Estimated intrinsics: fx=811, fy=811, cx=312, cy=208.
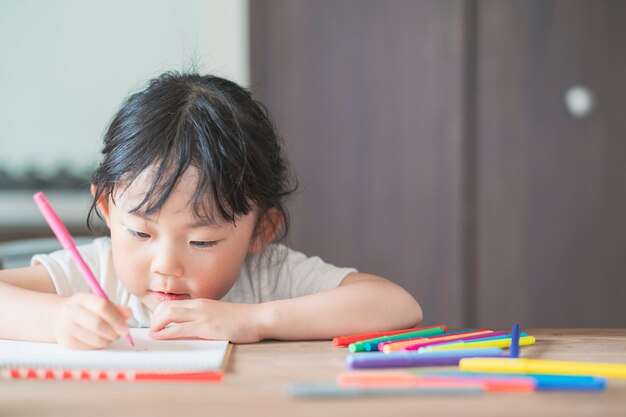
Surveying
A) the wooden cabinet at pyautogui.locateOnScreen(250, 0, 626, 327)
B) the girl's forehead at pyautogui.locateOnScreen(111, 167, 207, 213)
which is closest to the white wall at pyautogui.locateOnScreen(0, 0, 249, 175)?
the wooden cabinet at pyautogui.locateOnScreen(250, 0, 626, 327)

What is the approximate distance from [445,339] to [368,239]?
5.23 ft

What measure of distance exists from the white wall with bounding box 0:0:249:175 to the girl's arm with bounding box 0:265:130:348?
5.28 ft

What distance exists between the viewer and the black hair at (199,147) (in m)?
0.93

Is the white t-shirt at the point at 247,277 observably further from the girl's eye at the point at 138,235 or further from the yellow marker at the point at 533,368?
the yellow marker at the point at 533,368

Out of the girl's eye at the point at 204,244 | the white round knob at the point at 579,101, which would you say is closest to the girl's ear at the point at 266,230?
the girl's eye at the point at 204,244

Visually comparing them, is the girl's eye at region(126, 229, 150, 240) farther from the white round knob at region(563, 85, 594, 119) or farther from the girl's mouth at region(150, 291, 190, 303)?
the white round knob at region(563, 85, 594, 119)

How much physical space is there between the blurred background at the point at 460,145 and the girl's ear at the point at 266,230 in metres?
1.26

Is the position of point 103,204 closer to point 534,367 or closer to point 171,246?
point 171,246

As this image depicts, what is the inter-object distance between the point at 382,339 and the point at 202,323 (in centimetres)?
19

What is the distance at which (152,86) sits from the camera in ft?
3.52

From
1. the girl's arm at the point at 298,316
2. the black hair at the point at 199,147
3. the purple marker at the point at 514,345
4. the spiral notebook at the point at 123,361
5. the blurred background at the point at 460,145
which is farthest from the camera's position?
the blurred background at the point at 460,145

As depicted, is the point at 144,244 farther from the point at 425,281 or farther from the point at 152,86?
the point at 425,281

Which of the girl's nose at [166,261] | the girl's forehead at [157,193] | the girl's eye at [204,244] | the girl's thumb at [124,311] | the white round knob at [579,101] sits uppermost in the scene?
the white round knob at [579,101]

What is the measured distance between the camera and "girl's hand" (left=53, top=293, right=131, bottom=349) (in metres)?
0.74
